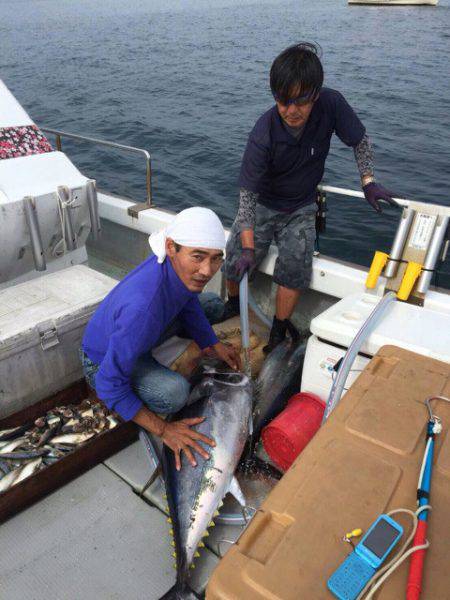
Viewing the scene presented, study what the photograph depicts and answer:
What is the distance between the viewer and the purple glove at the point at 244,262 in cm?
325

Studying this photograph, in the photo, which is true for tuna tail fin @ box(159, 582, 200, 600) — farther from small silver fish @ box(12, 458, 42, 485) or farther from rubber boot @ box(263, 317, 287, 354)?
rubber boot @ box(263, 317, 287, 354)

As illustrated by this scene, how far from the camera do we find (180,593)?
192cm

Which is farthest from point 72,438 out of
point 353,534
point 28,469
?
point 353,534

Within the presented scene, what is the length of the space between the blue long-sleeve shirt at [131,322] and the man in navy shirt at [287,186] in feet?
3.29

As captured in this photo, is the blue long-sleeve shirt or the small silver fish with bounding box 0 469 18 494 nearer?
the blue long-sleeve shirt

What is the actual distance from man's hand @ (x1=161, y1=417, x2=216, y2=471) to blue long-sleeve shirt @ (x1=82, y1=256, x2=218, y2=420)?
0.69 feet

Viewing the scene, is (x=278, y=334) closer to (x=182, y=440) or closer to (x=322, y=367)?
(x=322, y=367)

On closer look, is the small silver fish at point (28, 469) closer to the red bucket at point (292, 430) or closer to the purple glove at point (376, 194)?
the red bucket at point (292, 430)

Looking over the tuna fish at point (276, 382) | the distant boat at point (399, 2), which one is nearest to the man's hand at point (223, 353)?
the tuna fish at point (276, 382)

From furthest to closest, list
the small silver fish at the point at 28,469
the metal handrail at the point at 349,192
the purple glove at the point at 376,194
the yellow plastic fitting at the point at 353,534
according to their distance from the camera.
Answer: the purple glove at the point at 376,194, the metal handrail at the point at 349,192, the small silver fish at the point at 28,469, the yellow plastic fitting at the point at 353,534

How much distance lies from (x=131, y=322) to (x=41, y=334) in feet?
2.68

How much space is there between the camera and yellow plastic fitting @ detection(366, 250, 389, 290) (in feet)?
10.3

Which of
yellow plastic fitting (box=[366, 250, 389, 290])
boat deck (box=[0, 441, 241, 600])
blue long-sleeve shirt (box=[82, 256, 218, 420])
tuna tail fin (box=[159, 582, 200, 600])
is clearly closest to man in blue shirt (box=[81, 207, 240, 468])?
blue long-sleeve shirt (box=[82, 256, 218, 420])

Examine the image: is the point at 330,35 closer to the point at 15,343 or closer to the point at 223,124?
the point at 223,124
